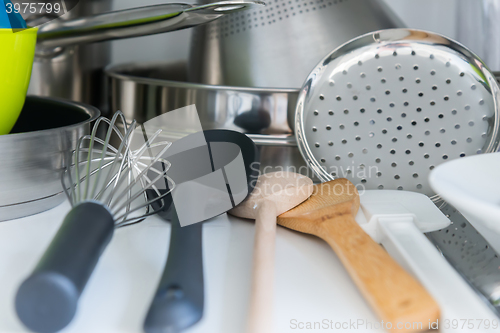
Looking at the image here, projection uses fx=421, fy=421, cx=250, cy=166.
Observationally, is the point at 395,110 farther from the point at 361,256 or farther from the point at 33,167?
the point at 33,167

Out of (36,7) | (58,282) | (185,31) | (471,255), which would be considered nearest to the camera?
(58,282)

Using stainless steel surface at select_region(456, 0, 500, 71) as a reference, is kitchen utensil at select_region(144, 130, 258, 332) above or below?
below

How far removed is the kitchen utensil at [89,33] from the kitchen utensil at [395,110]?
0.10 meters

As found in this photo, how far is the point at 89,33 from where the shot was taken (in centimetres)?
43

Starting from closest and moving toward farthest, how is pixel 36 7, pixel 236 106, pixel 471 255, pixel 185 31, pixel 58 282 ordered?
pixel 58 282 → pixel 471 255 → pixel 236 106 → pixel 36 7 → pixel 185 31

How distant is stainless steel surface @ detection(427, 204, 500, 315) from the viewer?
25 cm

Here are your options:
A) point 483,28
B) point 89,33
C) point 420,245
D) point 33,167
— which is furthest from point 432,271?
point 483,28

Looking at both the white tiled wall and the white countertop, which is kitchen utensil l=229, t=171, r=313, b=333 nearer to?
the white countertop

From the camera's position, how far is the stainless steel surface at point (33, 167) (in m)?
0.29

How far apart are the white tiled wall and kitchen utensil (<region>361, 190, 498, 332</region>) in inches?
17.9

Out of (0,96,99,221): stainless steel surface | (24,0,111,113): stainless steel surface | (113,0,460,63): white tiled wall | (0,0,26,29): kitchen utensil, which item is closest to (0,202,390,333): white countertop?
(0,96,99,221): stainless steel surface

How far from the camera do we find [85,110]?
38 centimetres

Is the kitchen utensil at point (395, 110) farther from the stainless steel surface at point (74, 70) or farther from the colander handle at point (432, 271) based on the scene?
the stainless steel surface at point (74, 70)

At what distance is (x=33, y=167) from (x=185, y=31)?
46cm
